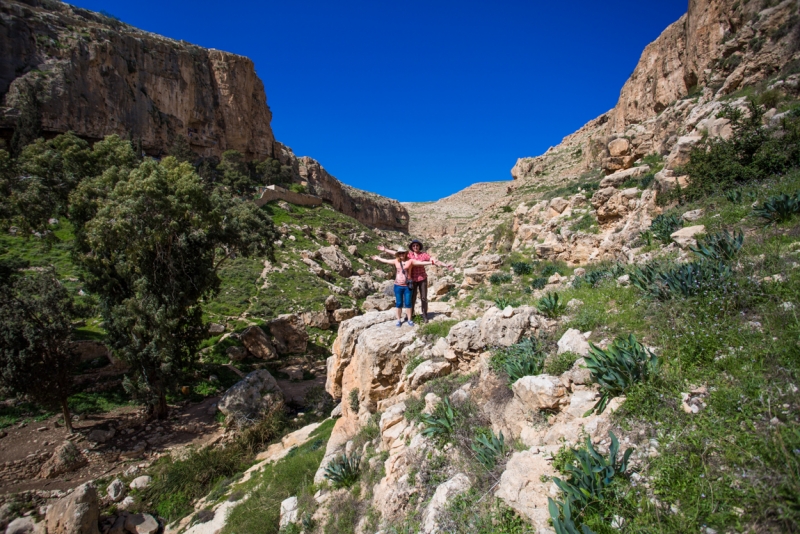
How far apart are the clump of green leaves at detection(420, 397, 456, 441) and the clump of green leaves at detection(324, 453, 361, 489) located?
1816 millimetres

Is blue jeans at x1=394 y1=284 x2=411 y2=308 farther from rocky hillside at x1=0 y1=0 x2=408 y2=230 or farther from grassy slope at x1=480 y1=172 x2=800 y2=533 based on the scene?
rocky hillside at x1=0 y1=0 x2=408 y2=230

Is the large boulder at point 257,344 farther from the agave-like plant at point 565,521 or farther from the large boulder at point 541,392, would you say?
the agave-like plant at point 565,521

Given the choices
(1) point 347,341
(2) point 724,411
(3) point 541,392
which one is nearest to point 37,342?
(1) point 347,341

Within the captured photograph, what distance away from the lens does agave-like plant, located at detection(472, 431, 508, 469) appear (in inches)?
141

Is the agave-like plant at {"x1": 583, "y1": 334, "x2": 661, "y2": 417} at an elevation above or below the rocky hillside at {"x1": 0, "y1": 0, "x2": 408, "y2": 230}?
below

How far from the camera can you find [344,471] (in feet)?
18.6

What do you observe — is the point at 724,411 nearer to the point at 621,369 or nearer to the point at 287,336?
the point at 621,369

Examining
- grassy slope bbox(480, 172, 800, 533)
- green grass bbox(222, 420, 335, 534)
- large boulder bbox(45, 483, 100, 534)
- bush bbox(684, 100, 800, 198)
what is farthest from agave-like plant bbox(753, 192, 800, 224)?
large boulder bbox(45, 483, 100, 534)

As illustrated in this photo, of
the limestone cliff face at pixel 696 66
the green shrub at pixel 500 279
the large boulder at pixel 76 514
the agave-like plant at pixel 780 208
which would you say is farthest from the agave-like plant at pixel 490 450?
the limestone cliff face at pixel 696 66

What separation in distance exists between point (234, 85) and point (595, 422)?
214ft

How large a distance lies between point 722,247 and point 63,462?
1623cm

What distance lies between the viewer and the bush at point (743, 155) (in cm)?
Result: 754

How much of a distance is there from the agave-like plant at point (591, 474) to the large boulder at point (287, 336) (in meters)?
19.3

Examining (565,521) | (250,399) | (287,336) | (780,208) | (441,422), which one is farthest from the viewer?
(287,336)
